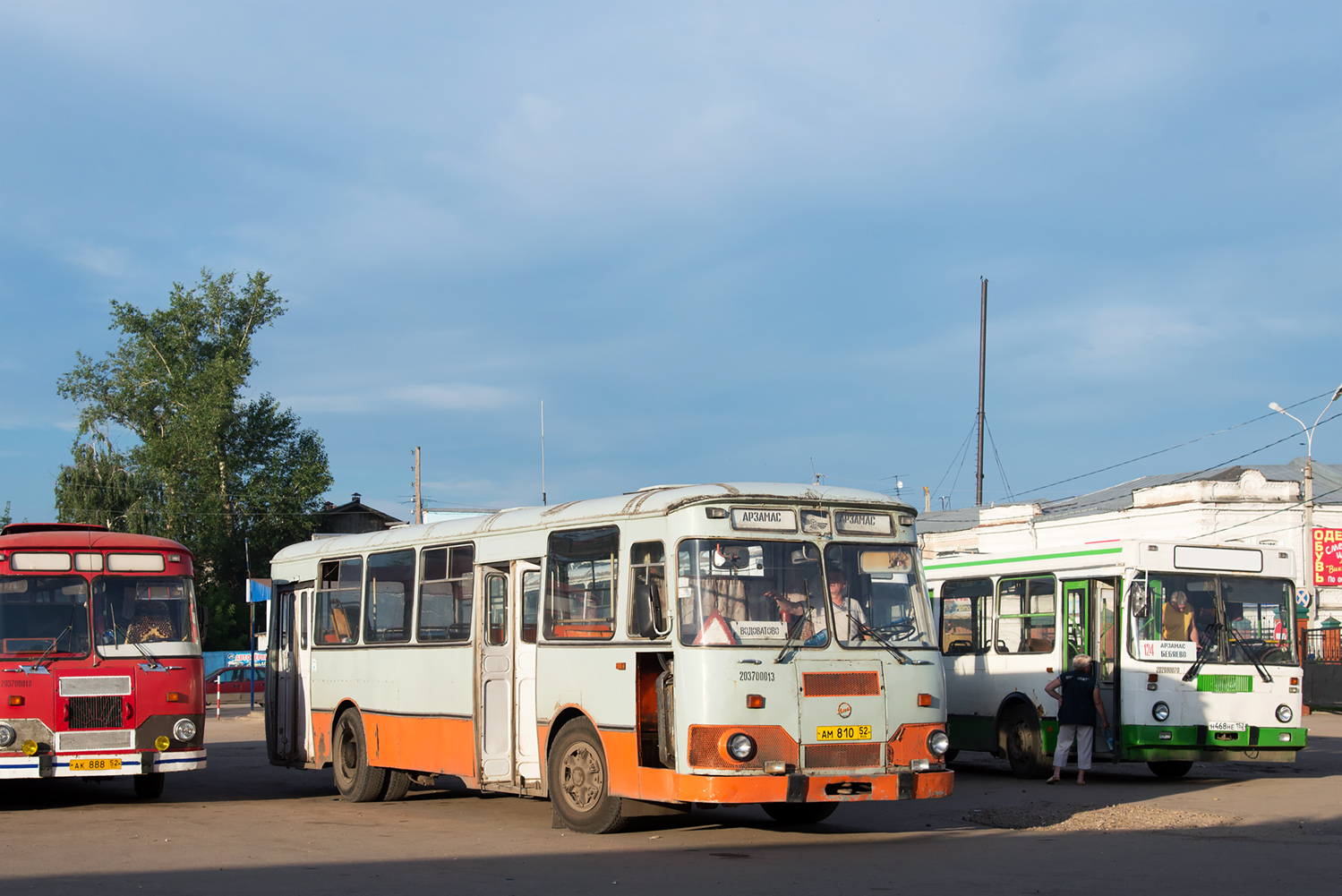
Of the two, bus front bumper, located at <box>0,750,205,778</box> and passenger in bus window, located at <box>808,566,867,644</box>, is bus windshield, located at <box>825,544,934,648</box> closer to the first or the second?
passenger in bus window, located at <box>808,566,867,644</box>

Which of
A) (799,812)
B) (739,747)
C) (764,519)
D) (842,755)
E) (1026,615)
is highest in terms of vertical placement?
(764,519)

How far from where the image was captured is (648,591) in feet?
36.7

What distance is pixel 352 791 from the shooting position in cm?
1526

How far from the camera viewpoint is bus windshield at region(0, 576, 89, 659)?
46.2 ft

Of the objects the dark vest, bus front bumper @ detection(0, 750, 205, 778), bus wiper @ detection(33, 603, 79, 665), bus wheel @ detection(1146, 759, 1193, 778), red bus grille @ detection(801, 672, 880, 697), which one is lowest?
bus wheel @ detection(1146, 759, 1193, 778)

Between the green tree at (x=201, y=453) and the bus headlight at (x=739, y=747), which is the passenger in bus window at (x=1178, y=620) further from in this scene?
the green tree at (x=201, y=453)

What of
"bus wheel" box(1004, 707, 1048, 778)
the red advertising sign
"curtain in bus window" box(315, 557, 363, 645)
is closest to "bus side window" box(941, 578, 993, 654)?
"bus wheel" box(1004, 707, 1048, 778)

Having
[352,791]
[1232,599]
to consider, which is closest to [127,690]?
[352,791]

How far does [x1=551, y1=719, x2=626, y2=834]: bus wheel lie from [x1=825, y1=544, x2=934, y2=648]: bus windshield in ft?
7.53

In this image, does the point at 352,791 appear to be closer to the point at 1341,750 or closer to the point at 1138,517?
the point at 1341,750

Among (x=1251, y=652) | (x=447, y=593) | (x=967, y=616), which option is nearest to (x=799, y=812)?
(x=447, y=593)

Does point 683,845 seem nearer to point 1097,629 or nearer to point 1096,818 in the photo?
point 1096,818

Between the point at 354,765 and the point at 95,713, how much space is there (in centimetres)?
283

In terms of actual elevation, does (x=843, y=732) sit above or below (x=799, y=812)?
above
